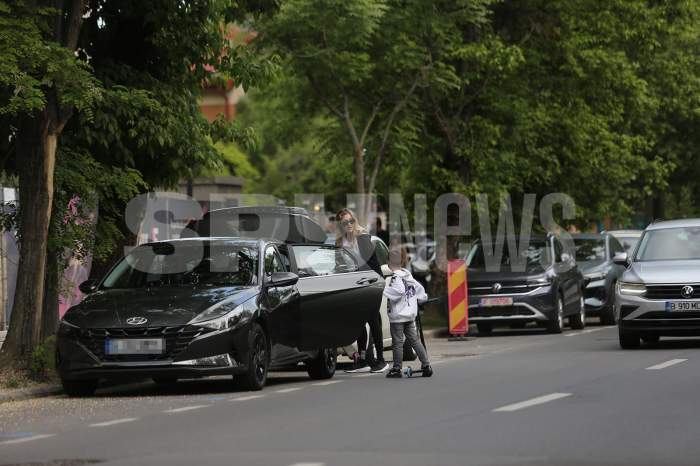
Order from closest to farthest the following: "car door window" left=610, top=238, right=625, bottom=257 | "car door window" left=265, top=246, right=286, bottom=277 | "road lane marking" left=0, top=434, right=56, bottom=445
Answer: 1. "road lane marking" left=0, top=434, right=56, bottom=445
2. "car door window" left=265, top=246, right=286, bottom=277
3. "car door window" left=610, top=238, right=625, bottom=257

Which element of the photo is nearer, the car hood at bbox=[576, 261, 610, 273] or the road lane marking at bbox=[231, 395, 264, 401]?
the road lane marking at bbox=[231, 395, 264, 401]

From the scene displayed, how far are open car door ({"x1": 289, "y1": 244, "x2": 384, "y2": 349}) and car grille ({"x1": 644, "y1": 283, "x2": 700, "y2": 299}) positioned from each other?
402 centimetres

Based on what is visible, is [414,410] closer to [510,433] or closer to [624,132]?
[510,433]

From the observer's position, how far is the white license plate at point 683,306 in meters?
19.3

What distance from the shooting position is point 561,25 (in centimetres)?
3181

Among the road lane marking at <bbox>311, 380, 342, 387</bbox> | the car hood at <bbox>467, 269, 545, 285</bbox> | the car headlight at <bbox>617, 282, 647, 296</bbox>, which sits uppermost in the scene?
the car headlight at <bbox>617, 282, 647, 296</bbox>

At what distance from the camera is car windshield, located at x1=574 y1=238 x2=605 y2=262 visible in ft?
99.7

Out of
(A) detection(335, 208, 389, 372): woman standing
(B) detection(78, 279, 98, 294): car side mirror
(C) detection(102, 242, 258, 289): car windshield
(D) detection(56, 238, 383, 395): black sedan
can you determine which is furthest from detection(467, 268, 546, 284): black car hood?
(B) detection(78, 279, 98, 294): car side mirror

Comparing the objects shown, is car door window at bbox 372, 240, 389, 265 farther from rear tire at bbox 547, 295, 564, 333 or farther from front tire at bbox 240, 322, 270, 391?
rear tire at bbox 547, 295, 564, 333

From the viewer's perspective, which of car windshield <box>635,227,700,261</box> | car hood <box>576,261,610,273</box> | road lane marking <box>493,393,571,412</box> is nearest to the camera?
road lane marking <box>493,393,571,412</box>

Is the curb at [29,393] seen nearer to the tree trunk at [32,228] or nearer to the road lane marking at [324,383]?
the tree trunk at [32,228]

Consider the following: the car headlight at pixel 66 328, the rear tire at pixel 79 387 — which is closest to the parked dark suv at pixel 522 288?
the rear tire at pixel 79 387

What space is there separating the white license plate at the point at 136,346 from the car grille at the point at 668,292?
25.9 ft

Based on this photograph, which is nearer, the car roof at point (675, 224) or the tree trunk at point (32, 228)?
the tree trunk at point (32, 228)
